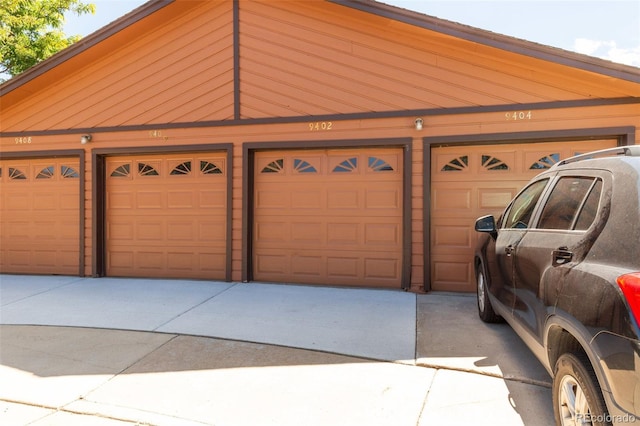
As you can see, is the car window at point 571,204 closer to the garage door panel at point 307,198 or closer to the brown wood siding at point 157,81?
the garage door panel at point 307,198

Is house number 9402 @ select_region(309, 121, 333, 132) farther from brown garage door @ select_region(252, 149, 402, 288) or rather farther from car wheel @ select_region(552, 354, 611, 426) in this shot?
car wheel @ select_region(552, 354, 611, 426)

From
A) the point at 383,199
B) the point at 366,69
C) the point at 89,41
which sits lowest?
the point at 383,199

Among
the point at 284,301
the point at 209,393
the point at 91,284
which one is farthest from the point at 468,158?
the point at 91,284

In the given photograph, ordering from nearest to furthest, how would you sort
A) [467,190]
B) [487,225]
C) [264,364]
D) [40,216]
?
[264,364], [487,225], [467,190], [40,216]

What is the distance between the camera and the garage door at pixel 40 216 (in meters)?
7.62

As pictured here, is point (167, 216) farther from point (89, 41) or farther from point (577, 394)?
point (577, 394)

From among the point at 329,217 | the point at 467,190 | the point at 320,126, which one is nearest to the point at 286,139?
the point at 320,126

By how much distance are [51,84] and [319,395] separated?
27.0 feet

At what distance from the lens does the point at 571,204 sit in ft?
8.24

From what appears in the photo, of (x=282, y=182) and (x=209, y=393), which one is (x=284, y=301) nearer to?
(x=282, y=182)

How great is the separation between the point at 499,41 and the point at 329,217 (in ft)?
Result: 12.1

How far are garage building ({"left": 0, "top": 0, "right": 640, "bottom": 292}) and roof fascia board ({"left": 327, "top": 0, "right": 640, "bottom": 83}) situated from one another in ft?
0.07

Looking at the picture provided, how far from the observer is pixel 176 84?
280 inches

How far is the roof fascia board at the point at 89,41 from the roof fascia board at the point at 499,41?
329 cm
